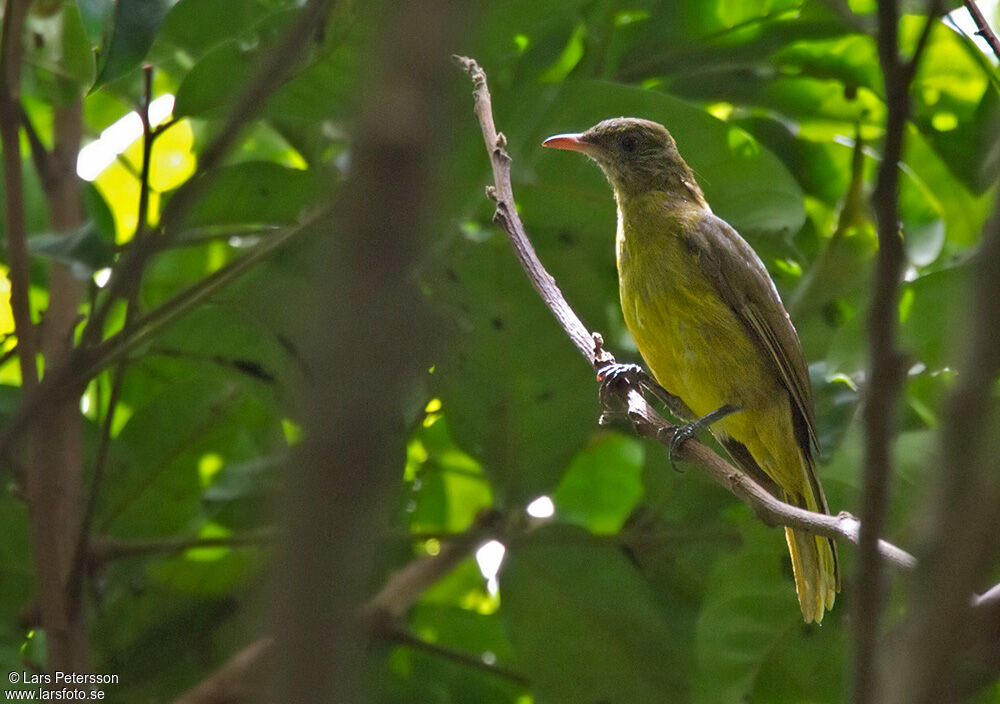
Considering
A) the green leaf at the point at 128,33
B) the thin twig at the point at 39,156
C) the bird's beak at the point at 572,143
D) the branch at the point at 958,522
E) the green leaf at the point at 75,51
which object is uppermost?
the green leaf at the point at 75,51

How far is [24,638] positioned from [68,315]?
976 millimetres

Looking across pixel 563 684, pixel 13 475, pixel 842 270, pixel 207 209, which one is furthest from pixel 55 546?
pixel 842 270

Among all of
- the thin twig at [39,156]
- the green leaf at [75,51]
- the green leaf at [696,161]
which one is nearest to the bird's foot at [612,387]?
the green leaf at [696,161]

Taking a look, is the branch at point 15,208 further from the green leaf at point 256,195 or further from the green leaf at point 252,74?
the green leaf at point 256,195

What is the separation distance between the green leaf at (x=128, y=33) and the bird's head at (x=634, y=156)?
6.10 ft

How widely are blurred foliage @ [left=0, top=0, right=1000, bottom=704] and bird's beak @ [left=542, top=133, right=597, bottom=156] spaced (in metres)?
0.06

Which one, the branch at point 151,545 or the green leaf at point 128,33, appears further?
the branch at point 151,545

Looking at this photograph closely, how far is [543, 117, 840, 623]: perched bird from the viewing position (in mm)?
4020

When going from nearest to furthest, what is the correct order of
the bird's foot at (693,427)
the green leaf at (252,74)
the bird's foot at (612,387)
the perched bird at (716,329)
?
the bird's foot at (693,427) → the bird's foot at (612,387) → the green leaf at (252,74) → the perched bird at (716,329)

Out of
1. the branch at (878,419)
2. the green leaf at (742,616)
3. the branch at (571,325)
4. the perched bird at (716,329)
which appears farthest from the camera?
the perched bird at (716,329)

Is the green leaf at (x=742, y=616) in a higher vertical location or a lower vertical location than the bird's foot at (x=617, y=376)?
lower

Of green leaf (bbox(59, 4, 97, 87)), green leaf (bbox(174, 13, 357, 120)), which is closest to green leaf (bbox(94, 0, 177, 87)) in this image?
green leaf (bbox(174, 13, 357, 120))

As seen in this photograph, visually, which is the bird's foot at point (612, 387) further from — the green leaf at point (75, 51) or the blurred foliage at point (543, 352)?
the green leaf at point (75, 51)

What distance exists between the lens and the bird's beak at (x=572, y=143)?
372 centimetres
